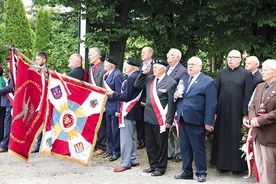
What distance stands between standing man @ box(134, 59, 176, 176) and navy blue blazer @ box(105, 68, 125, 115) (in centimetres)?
79

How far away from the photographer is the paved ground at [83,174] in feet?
23.1

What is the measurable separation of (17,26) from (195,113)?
19869 millimetres

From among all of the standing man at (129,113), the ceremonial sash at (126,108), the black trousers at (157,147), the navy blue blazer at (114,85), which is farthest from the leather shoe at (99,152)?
the black trousers at (157,147)

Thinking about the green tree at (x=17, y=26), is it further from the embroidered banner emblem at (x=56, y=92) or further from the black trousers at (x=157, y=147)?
the black trousers at (x=157, y=147)

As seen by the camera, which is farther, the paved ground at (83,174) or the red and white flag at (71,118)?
the red and white flag at (71,118)

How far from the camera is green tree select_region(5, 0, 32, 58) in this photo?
24.7 m

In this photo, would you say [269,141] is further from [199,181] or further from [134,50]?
[134,50]

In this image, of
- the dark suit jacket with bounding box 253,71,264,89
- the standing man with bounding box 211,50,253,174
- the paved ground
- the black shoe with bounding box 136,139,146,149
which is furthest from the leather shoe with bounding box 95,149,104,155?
the dark suit jacket with bounding box 253,71,264,89

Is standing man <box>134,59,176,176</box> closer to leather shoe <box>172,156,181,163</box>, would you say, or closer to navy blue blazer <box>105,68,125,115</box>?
navy blue blazer <box>105,68,125,115</box>

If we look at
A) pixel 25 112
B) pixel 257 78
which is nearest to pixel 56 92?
pixel 25 112

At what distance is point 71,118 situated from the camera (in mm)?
7566

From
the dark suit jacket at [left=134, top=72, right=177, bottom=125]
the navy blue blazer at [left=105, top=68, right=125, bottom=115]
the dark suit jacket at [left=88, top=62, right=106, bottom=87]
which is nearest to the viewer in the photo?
the dark suit jacket at [left=134, top=72, right=177, bottom=125]

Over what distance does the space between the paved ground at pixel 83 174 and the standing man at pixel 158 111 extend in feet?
0.99

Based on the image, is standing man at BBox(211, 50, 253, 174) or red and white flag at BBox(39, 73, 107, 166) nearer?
standing man at BBox(211, 50, 253, 174)
